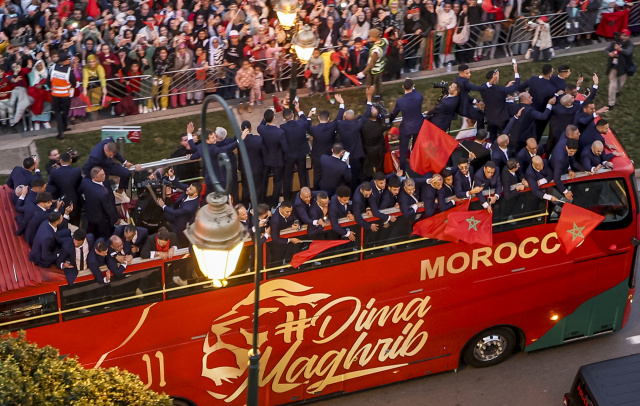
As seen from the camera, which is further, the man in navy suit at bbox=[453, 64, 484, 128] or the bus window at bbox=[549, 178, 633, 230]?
the man in navy suit at bbox=[453, 64, 484, 128]

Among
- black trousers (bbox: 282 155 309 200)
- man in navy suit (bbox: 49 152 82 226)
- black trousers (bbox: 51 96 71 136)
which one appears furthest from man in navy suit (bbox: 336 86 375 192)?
black trousers (bbox: 51 96 71 136)

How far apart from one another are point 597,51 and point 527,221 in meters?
11.0

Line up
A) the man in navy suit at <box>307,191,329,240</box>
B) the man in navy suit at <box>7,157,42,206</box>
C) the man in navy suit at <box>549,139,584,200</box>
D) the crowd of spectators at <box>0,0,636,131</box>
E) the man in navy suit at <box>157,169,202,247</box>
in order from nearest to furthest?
the man in navy suit at <box>307,191,329,240</box>
the man in navy suit at <box>7,157,42,206</box>
the man in navy suit at <box>157,169,202,247</box>
the man in navy suit at <box>549,139,584,200</box>
the crowd of spectators at <box>0,0,636,131</box>

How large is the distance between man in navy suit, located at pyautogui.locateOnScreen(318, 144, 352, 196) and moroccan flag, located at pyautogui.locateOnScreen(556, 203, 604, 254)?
3127mm

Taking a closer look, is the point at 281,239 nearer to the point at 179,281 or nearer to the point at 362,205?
the point at 362,205

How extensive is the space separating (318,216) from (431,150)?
2245mm

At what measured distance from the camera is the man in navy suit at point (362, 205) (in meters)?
14.1

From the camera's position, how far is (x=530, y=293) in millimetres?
15625

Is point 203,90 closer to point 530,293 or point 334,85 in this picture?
point 334,85

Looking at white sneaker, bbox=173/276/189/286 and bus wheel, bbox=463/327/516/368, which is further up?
white sneaker, bbox=173/276/189/286

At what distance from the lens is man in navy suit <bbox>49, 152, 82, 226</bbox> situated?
14688 millimetres

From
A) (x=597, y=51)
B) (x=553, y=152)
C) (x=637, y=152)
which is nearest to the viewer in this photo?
(x=553, y=152)

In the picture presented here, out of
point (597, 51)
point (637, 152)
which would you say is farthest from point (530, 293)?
point (597, 51)

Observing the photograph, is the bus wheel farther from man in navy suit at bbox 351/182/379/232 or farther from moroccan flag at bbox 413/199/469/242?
man in navy suit at bbox 351/182/379/232
